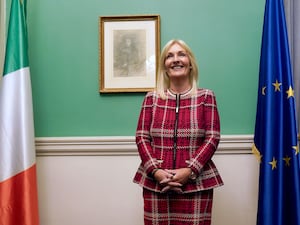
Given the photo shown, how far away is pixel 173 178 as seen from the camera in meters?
1.41

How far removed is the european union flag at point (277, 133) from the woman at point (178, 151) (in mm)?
353

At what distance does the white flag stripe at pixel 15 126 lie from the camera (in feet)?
6.02

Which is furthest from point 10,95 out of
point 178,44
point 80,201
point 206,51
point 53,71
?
point 206,51

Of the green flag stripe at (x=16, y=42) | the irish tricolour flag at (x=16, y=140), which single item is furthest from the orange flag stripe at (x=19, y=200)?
the green flag stripe at (x=16, y=42)

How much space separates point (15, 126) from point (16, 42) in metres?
0.47

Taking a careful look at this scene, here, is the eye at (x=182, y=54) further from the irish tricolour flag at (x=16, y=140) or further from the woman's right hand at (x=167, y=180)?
the irish tricolour flag at (x=16, y=140)

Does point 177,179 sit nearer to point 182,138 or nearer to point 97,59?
point 182,138

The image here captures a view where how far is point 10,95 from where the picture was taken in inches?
73.9

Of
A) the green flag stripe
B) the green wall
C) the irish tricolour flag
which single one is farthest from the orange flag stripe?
the green flag stripe

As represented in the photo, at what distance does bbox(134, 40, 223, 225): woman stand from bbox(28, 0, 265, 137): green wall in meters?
0.56

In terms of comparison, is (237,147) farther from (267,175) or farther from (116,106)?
(116,106)

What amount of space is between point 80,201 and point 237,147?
3.32 feet

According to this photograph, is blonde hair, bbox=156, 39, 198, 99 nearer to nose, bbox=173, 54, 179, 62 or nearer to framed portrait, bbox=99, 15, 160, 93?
nose, bbox=173, 54, 179, 62

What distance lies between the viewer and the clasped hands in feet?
4.64
